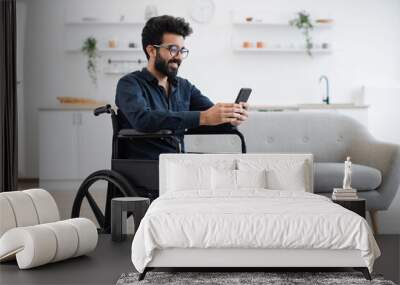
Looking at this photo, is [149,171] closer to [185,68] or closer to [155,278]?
[155,278]

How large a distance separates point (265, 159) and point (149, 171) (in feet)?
Answer: 2.16

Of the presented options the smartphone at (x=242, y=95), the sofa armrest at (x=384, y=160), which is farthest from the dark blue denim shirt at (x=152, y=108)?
the sofa armrest at (x=384, y=160)

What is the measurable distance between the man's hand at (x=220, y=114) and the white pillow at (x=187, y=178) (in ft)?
0.88

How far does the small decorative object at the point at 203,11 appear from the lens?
29.3ft

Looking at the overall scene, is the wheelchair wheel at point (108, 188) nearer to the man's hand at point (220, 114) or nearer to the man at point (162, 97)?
the man at point (162, 97)

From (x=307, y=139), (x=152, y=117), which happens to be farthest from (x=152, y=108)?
(x=307, y=139)

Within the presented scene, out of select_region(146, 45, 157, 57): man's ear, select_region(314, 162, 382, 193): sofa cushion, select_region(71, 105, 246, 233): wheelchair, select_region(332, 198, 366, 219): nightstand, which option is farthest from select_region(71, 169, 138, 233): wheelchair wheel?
select_region(314, 162, 382, 193): sofa cushion

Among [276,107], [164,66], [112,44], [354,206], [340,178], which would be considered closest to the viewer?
[354,206]

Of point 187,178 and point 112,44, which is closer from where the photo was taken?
point 187,178

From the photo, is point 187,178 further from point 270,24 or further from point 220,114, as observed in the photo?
point 270,24

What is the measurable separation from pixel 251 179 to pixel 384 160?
1.57 m

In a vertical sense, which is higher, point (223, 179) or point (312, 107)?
point (312, 107)

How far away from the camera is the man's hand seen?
13.3ft

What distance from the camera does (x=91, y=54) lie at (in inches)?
348
